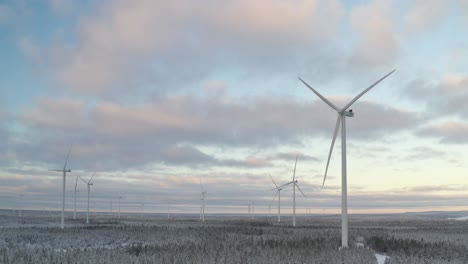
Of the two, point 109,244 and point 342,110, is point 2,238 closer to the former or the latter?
point 109,244

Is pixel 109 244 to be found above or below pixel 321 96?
below

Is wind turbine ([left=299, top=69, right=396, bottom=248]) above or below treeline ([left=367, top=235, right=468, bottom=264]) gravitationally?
above

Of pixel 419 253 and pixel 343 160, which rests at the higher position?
pixel 343 160

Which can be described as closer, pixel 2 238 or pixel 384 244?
pixel 384 244

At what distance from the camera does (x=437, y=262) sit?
28.4 meters

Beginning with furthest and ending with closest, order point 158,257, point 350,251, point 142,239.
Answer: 1. point 142,239
2. point 350,251
3. point 158,257

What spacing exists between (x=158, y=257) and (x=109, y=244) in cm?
1641

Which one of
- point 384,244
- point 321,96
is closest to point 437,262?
point 384,244

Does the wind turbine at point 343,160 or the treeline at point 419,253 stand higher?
the wind turbine at point 343,160

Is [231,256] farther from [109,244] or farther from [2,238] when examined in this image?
[2,238]

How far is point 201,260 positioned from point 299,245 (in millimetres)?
12515

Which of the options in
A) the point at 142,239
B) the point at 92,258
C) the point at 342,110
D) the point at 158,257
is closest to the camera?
the point at 92,258

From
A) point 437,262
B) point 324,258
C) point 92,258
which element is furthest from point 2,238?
point 437,262

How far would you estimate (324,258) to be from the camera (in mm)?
29438
